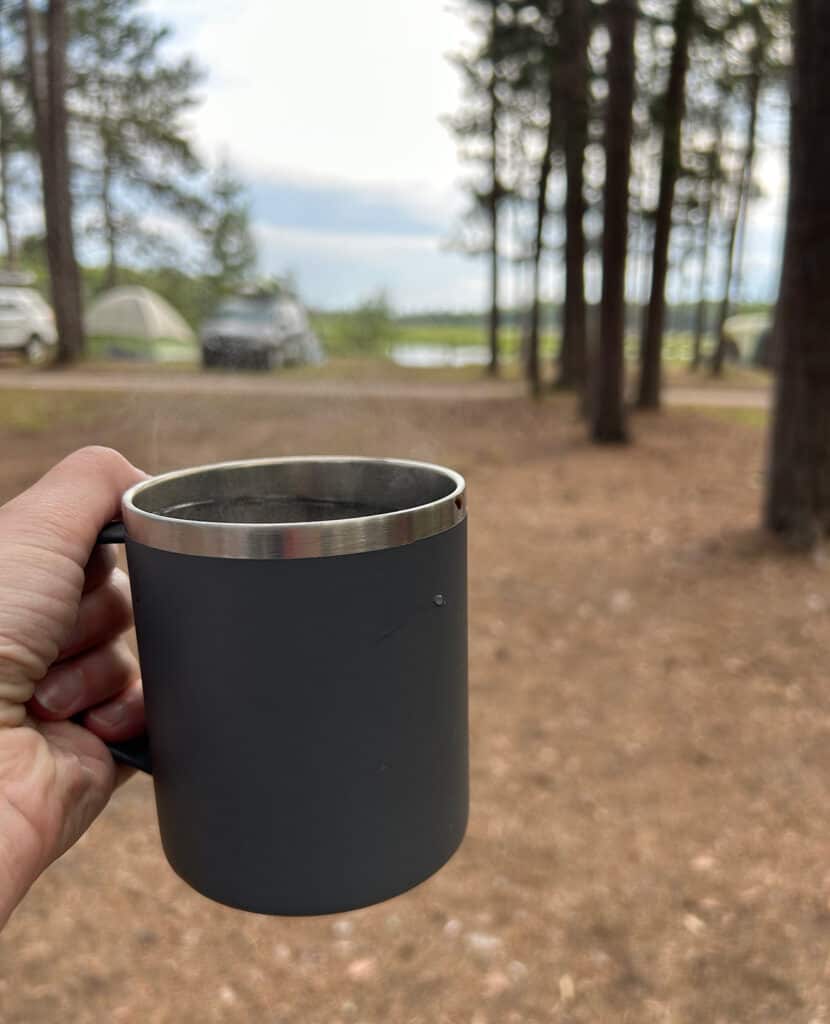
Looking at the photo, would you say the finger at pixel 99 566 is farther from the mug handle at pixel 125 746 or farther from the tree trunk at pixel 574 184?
the tree trunk at pixel 574 184

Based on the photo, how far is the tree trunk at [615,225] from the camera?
23.0 ft

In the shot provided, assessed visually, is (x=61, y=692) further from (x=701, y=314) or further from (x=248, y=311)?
Result: (x=701, y=314)

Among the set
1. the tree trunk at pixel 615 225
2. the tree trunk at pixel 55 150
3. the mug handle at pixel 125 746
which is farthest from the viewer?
the tree trunk at pixel 615 225

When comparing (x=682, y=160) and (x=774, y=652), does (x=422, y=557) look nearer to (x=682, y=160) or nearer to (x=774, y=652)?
(x=774, y=652)

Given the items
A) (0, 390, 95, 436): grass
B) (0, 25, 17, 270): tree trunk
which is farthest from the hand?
(0, 25, 17, 270): tree trunk

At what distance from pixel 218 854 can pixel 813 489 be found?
186 inches

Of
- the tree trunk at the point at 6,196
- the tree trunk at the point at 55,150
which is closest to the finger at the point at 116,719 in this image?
the tree trunk at the point at 55,150

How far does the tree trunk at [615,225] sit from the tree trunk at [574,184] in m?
1.05

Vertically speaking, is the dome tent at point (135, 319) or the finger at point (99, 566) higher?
the dome tent at point (135, 319)

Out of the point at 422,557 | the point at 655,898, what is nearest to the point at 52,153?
the point at 422,557

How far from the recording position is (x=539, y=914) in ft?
7.81

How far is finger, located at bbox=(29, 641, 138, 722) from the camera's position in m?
1.04

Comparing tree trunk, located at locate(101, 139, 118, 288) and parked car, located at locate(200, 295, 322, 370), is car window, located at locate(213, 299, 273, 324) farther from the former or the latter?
tree trunk, located at locate(101, 139, 118, 288)

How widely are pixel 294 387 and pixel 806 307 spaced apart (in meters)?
3.32
